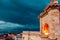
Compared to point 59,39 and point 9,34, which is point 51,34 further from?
point 9,34

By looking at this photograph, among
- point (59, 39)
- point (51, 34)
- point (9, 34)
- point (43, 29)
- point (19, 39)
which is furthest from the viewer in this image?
point (9, 34)

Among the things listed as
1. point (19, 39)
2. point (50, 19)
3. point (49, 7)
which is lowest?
point (19, 39)

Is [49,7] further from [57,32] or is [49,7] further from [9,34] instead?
[9,34]

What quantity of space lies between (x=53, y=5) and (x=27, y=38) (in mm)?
8197

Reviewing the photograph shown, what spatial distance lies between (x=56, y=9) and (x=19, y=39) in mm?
14768

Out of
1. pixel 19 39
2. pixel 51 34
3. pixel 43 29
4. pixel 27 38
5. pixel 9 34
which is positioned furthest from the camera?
pixel 9 34

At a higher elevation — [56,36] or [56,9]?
[56,9]

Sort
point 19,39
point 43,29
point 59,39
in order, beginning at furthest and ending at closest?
point 19,39
point 43,29
point 59,39

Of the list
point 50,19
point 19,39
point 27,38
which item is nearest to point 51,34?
point 50,19

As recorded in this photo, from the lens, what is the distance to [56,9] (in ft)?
52.2

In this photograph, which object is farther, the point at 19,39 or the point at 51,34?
the point at 19,39

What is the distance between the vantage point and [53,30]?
52.4 ft

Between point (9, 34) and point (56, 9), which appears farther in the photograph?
point (9, 34)

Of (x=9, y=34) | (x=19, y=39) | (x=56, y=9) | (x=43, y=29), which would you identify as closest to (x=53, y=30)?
(x=56, y=9)
